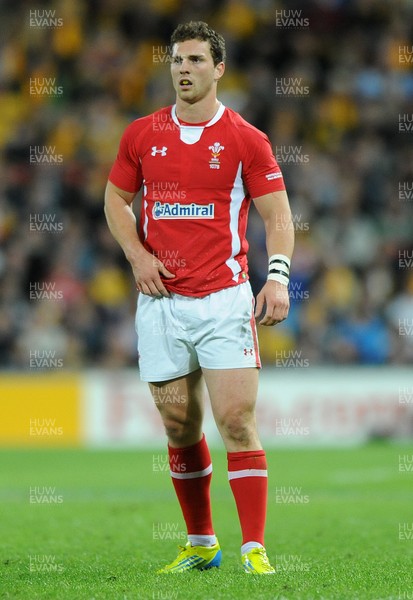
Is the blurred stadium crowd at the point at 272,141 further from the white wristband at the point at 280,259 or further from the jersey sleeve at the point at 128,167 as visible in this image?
the white wristband at the point at 280,259

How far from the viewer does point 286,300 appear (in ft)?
17.4

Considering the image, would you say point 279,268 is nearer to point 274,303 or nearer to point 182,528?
point 274,303

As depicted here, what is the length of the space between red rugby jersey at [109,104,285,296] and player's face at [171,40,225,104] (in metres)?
0.17

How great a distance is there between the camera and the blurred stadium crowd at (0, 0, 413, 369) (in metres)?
14.7

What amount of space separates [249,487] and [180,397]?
0.55 meters

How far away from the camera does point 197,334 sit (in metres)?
5.41

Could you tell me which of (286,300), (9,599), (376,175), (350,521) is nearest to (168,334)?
(286,300)

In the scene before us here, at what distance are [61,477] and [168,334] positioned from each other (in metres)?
5.69

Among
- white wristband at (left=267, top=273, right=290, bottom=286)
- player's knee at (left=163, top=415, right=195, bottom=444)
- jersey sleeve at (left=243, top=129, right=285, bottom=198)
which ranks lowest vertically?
player's knee at (left=163, top=415, right=195, bottom=444)

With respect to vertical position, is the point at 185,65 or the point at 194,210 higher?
the point at 185,65

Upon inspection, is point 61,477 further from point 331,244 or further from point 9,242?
point 331,244

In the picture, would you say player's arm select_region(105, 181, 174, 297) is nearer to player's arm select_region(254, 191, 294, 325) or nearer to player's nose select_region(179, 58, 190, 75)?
player's arm select_region(254, 191, 294, 325)

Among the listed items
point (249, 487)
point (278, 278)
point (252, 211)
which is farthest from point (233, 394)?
point (252, 211)

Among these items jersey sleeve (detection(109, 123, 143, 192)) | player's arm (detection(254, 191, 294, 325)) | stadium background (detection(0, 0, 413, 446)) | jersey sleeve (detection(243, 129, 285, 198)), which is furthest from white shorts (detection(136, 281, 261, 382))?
stadium background (detection(0, 0, 413, 446))
